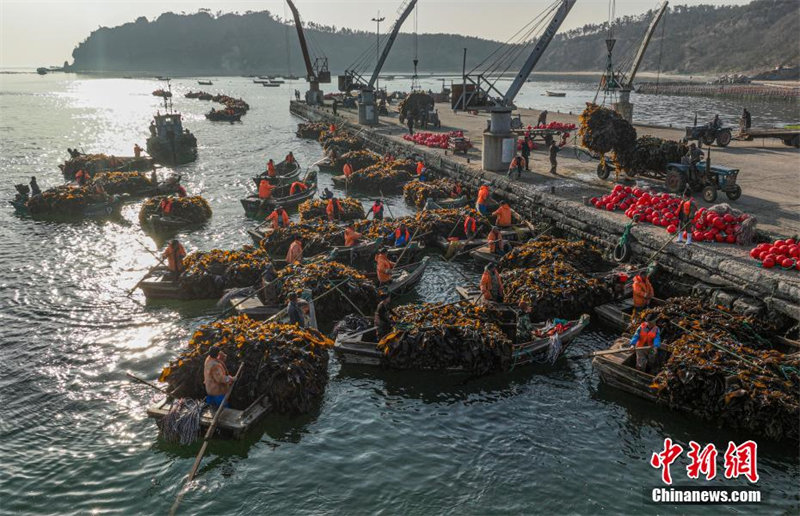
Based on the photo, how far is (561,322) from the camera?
56.3 feet

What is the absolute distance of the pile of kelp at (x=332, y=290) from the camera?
19.4 metres

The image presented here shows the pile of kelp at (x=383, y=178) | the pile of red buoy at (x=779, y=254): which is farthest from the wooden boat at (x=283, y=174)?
the pile of red buoy at (x=779, y=254)

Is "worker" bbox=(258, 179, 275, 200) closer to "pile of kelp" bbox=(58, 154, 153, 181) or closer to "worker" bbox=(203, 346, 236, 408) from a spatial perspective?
"pile of kelp" bbox=(58, 154, 153, 181)

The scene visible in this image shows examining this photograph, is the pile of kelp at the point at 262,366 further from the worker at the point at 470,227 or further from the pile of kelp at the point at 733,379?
the worker at the point at 470,227

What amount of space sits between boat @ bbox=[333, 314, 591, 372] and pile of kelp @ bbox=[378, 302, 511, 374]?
25 cm

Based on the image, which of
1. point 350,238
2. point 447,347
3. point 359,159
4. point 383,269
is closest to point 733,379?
point 447,347

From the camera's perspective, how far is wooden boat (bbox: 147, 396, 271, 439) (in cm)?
1284

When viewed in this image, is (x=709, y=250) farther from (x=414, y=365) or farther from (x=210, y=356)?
(x=210, y=356)

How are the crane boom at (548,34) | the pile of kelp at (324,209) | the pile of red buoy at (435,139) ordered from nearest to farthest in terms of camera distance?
the pile of kelp at (324,209), the crane boom at (548,34), the pile of red buoy at (435,139)

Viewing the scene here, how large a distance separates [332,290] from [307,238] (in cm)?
661

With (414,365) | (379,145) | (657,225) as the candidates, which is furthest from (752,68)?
(414,365)

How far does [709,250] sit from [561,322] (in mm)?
6731

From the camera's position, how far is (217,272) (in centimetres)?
2161

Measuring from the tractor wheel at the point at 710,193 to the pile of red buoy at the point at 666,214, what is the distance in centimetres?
135
